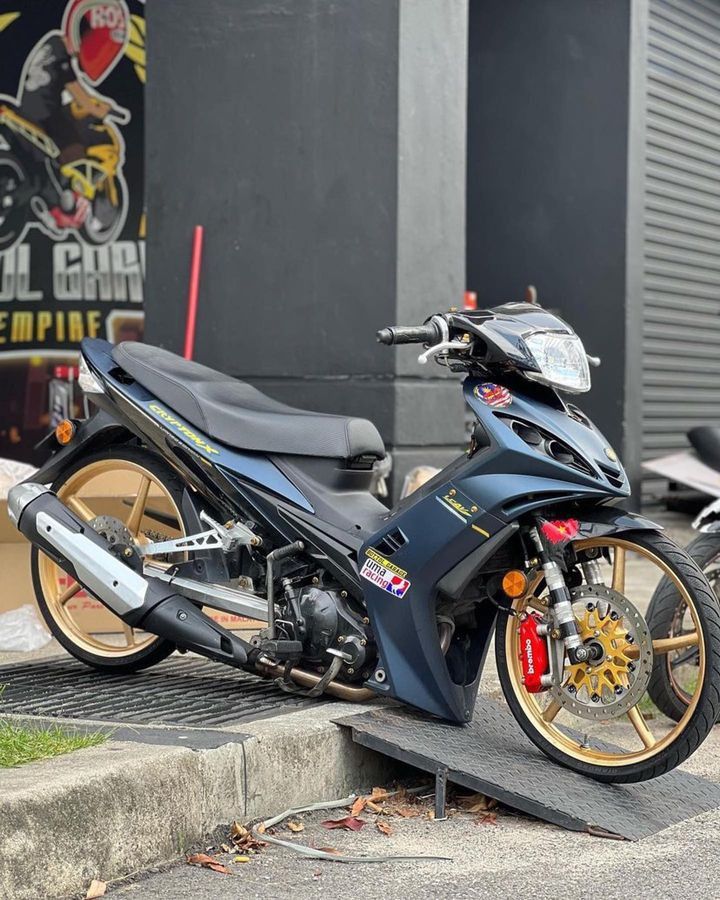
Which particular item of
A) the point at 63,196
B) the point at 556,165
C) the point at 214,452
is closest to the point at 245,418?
the point at 214,452

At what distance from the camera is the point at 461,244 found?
7.19 metres

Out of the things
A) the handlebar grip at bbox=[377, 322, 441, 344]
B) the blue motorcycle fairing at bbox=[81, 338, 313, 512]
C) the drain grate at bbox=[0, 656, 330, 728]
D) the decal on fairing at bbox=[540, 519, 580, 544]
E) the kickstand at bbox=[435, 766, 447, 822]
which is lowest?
the kickstand at bbox=[435, 766, 447, 822]

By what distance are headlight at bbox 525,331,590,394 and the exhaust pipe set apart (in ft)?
4.09

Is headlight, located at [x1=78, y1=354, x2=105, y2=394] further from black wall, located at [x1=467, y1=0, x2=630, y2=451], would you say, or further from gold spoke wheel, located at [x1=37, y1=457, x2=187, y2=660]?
black wall, located at [x1=467, y1=0, x2=630, y2=451]

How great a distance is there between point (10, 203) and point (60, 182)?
415mm

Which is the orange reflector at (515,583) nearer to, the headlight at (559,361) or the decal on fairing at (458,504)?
the decal on fairing at (458,504)

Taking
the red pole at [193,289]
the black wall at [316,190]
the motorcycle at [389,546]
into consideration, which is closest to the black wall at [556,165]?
the black wall at [316,190]

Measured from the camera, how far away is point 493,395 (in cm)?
409

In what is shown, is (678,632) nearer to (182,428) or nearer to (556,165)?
(182,428)

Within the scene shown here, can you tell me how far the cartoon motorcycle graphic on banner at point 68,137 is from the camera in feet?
32.1

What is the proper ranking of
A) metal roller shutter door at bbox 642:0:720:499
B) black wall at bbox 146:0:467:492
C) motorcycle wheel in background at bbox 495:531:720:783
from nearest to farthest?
motorcycle wheel in background at bbox 495:531:720:783 → black wall at bbox 146:0:467:492 → metal roller shutter door at bbox 642:0:720:499

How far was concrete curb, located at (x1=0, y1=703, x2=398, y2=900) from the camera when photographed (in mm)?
3139

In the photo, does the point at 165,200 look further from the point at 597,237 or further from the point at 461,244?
the point at 597,237

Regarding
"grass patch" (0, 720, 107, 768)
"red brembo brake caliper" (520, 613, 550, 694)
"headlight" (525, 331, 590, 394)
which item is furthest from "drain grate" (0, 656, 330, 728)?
"headlight" (525, 331, 590, 394)
